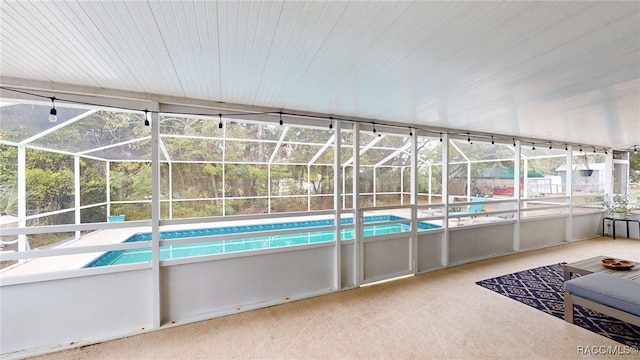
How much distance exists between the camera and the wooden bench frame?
7.54 feet

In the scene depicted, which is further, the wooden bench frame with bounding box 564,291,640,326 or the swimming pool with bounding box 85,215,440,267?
the swimming pool with bounding box 85,215,440,267

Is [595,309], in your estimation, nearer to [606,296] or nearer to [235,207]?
[606,296]

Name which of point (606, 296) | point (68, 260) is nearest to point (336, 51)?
point (606, 296)

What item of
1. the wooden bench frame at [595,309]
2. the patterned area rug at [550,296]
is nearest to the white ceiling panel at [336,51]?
the wooden bench frame at [595,309]

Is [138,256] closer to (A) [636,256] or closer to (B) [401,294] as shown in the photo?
(B) [401,294]

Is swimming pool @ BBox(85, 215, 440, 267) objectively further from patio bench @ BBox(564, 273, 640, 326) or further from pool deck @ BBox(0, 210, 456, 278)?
patio bench @ BBox(564, 273, 640, 326)

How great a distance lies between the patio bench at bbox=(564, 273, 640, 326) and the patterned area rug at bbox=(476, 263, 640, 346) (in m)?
0.24

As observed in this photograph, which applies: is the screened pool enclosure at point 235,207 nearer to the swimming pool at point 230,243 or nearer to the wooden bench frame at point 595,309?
the swimming pool at point 230,243

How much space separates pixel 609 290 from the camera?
252 cm

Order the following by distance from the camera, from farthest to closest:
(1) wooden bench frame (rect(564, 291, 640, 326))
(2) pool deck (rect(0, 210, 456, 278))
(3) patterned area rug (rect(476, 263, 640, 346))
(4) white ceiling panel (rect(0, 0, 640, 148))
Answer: (2) pool deck (rect(0, 210, 456, 278))
(3) patterned area rug (rect(476, 263, 640, 346))
(1) wooden bench frame (rect(564, 291, 640, 326))
(4) white ceiling panel (rect(0, 0, 640, 148))

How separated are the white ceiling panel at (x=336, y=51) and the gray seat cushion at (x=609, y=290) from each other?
1910 mm

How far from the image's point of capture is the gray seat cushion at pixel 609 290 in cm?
234

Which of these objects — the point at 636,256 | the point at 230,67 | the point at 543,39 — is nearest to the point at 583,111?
the point at 543,39

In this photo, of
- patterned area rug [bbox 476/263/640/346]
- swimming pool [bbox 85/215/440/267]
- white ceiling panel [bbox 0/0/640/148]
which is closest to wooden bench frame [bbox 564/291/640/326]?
patterned area rug [bbox 476/263/640/346]
